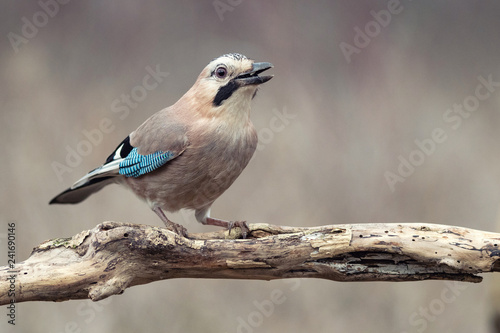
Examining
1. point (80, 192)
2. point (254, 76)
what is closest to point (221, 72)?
point (254, 76)

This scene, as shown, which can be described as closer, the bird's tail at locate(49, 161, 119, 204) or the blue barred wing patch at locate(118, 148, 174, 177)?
the blue barred wing patch at locate(118, 148, 174, 177)

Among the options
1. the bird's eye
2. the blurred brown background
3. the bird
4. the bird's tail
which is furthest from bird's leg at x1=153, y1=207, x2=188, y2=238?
the blurred brown background

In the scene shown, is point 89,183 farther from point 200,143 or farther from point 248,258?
point 248,258

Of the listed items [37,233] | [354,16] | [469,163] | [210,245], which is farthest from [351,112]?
[37,233]

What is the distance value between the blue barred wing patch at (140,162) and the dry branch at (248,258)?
0.59 metres

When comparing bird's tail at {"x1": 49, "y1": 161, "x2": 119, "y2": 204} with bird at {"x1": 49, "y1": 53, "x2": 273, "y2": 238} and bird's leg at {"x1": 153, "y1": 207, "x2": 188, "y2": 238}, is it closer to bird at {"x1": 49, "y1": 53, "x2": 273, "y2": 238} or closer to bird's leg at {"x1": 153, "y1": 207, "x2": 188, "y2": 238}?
bird at {"x1": 49, "y1": 53, "x2": 273, "y2": 238}

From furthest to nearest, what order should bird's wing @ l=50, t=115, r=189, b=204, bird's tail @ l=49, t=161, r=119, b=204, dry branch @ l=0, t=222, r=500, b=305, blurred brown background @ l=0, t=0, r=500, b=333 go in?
1. blurred brown background @ l=0, t=0, r=500, b=333
2. bird's tail @ l=49, t=161, r=119, b=204
3. bird's wing @ l=50, t=115, r=189, b=204
4. dry branch @ l=0, t=222, r=500, b=305

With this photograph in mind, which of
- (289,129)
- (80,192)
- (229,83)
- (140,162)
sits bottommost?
(80,192)

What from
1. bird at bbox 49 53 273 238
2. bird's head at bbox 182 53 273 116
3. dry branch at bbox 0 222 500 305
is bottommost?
dry branch at bbox 0 222 500 305

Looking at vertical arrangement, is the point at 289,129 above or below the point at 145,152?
above

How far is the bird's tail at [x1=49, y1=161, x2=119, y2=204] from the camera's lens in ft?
13.2

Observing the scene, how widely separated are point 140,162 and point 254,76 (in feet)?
3.16

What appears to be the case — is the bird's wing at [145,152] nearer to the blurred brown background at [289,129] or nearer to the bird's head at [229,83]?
the bird's head at [229,83]

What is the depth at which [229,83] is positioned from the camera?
3.58 meters
